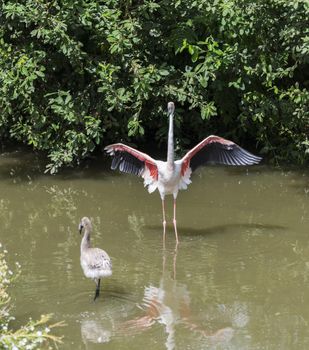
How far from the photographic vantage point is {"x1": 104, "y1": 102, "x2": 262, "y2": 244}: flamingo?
9719mm

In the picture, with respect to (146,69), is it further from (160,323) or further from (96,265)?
(160,323)

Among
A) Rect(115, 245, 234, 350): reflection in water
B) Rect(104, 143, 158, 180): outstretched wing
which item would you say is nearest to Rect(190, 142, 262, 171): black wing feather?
Rect(104, 143, 158, 180): outstretched wing

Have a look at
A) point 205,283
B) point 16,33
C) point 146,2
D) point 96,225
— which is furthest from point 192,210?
point 16,33

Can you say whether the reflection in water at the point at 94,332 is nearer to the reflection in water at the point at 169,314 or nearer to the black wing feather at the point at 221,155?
the reflection in water at the point at 169,314

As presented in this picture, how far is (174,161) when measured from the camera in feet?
31.8

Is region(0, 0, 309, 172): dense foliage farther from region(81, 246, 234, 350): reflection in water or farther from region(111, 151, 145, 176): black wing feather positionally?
region(81, 246, 234, 350): reflection in water

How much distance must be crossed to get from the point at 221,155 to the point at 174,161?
694 mm

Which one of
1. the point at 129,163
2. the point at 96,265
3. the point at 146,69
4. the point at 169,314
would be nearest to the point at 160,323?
the point at 169,314

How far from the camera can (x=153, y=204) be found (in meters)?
10.7

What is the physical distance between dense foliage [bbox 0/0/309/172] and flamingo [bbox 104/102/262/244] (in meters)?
1.34

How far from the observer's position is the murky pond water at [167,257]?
7180 millimetres

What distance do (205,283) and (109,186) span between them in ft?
11.1

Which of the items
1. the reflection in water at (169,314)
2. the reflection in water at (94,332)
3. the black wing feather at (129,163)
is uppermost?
the black wing feather at (129,163)

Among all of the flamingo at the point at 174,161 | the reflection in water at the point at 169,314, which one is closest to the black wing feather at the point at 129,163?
the flamingo at the point at 174,161
